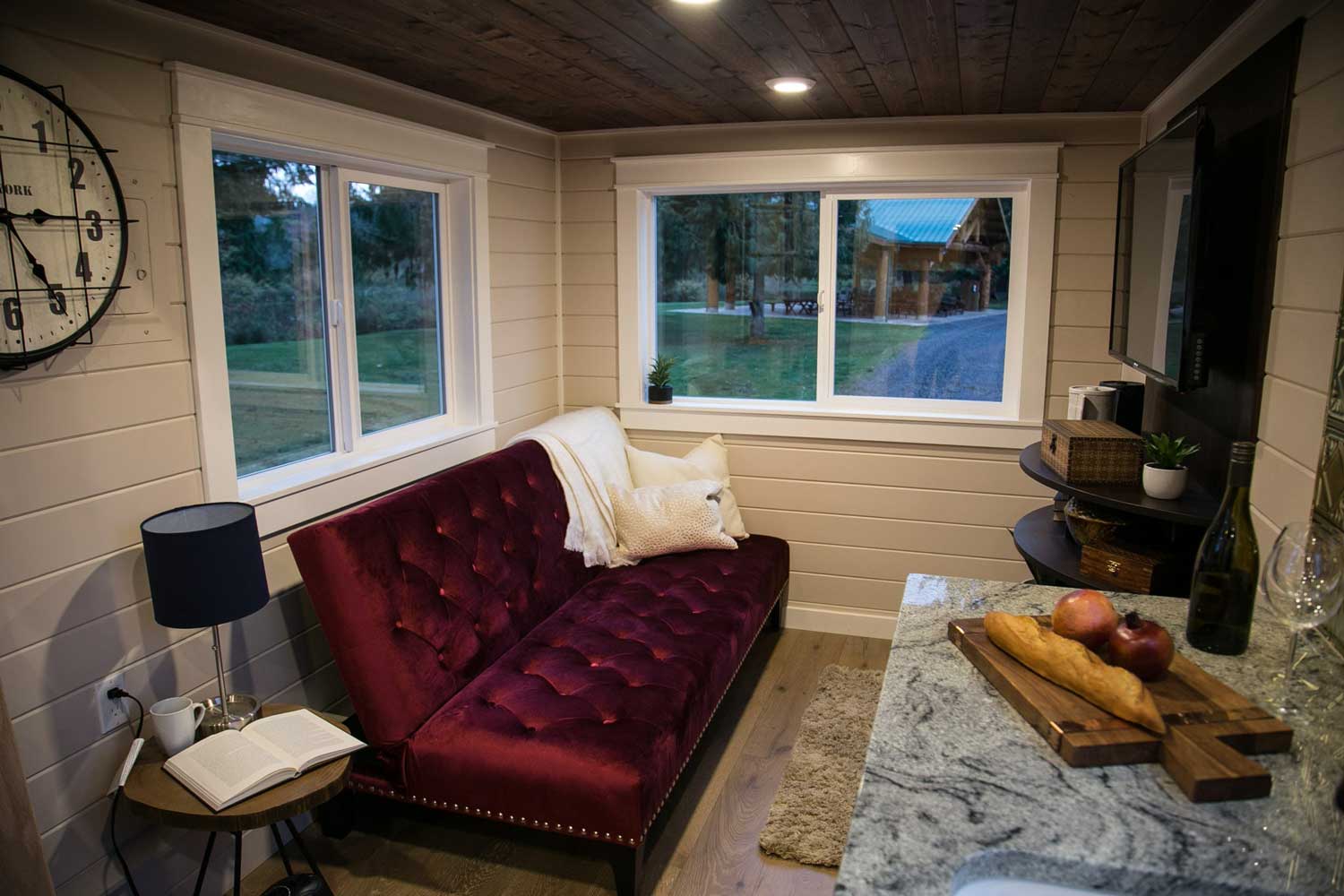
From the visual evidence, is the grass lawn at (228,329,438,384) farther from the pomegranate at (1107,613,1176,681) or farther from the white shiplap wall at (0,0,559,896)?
the pomegranate at (1107,613,1176,681)

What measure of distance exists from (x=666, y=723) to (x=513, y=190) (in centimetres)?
240

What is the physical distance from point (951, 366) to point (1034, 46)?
1721 millimetres

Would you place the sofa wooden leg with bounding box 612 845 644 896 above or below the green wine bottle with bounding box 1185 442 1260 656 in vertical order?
below

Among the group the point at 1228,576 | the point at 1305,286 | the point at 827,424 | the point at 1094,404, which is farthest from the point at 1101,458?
the point at 827,424

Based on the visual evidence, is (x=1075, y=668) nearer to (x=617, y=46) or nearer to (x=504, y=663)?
(x=504, y=663)

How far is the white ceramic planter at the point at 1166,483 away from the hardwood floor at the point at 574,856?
1.35 m

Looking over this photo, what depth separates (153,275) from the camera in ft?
7.50

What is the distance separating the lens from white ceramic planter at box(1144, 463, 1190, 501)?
2.44m

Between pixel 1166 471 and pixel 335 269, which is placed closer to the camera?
pixel 1166 471

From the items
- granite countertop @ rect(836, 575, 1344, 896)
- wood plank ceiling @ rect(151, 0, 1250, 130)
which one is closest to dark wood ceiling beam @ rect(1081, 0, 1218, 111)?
wood plank ceiling @ rect(151, 0, 1250, 130)

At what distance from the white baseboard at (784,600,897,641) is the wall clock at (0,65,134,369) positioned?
3.09 metres

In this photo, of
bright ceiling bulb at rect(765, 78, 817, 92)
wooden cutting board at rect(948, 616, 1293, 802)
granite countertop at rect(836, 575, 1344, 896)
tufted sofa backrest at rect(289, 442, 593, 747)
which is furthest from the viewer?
bright ceiling bulb at rect(765, 78, 817, 92)

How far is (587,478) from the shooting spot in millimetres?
3742

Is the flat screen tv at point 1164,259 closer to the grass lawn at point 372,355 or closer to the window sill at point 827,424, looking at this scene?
the window sill at point 827,424
